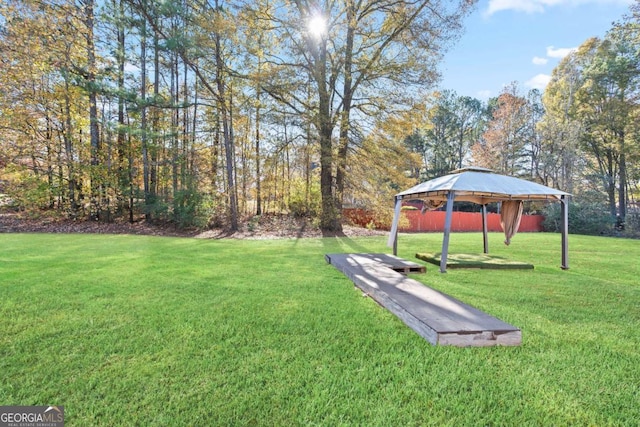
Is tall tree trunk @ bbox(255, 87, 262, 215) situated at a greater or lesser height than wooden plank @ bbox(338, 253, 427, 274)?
greater

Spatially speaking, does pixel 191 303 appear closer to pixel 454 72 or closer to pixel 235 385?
pixel 235 385

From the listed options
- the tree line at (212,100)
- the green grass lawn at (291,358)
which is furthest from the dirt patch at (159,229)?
the green grass lawn at (291,358)

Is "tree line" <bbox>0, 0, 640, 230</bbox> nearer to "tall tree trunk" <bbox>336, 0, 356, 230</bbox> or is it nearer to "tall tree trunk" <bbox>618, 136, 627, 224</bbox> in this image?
"tall tree trunk" <bbox>336, 0, 356, 230</bbox>

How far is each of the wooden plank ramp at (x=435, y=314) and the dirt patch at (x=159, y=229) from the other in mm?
6652

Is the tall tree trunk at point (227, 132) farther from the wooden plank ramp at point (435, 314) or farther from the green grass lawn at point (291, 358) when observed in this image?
the wooden plank ramp at point (435, 314)

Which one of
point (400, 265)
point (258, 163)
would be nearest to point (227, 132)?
point (258, 163)

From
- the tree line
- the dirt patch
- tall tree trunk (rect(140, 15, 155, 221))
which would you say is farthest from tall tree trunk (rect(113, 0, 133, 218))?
the dirt patch

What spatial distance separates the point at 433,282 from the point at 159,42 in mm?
11204

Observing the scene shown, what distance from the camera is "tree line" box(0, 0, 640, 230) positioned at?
31.4ft

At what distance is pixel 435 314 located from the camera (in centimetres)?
237

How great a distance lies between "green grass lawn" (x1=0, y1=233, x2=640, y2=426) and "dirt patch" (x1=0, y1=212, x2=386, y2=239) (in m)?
6.54

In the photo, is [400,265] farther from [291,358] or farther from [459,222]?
[459,222]

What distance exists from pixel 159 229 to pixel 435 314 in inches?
424

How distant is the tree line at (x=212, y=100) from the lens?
959cm
